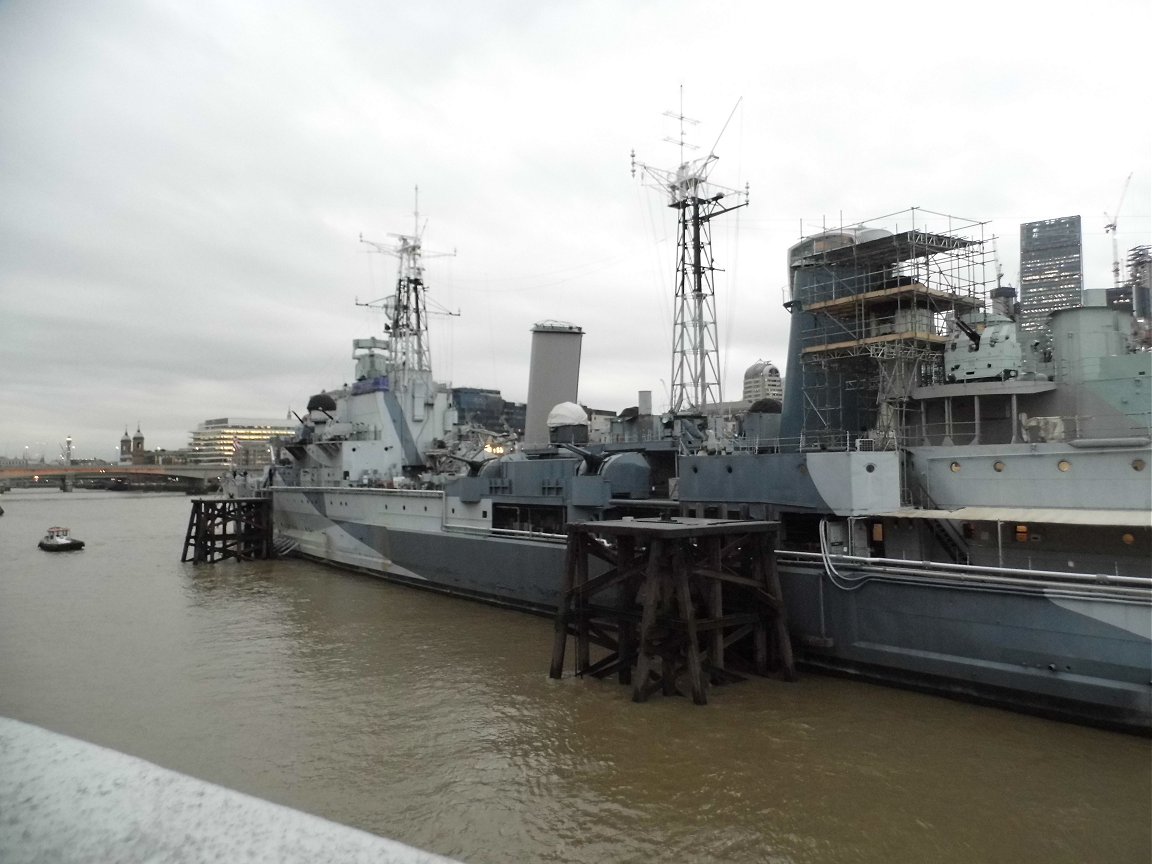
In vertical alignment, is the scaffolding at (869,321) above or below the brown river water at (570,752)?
above

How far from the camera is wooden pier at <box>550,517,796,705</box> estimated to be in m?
12.0

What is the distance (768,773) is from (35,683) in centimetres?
1337

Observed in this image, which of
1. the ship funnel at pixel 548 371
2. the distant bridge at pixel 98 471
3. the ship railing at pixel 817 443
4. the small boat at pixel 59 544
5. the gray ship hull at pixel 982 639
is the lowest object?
the small boat at pixel 59 544

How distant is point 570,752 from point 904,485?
888 centimetres

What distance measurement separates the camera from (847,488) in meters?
13.7

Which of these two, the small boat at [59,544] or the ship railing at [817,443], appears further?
the small boat at [59,544]

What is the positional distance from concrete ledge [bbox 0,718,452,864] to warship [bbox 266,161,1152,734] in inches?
453

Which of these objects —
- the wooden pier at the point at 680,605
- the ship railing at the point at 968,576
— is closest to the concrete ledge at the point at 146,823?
the wooden pier at the point at 680,605

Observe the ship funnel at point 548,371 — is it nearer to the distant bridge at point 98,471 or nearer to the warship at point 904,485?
the warship at point 904,485

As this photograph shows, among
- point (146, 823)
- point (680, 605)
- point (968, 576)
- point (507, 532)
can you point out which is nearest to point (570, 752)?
point (680, 605)

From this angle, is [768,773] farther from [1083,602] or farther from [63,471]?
[63,471]

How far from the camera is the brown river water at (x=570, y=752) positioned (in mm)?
7840

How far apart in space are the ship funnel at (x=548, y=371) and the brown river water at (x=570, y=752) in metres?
11.7

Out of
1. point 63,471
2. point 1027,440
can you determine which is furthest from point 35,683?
point 63,471
